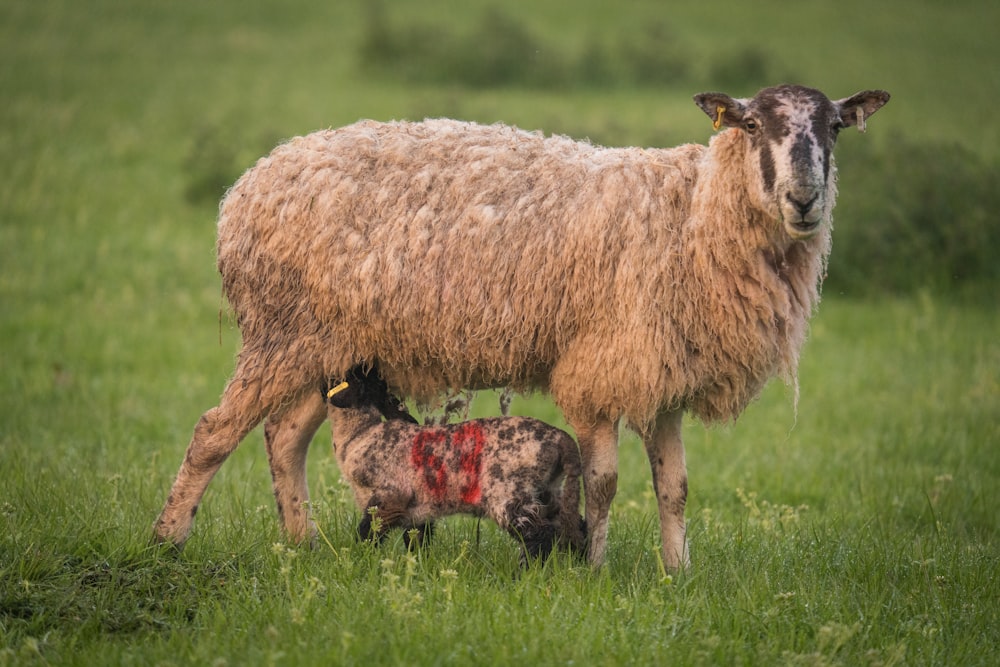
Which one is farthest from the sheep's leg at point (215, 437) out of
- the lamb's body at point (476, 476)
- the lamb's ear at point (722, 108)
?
the lamb's ear at point (722, 108)

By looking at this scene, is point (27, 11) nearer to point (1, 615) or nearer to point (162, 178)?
point (162, 178)

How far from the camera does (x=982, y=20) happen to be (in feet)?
102

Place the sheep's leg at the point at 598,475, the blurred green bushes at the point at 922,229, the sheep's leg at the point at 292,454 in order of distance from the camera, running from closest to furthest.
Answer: the sheep's leg at the point at 598,475 < the sheep's leg at the point at 292,454 < the blurred green bushes at the point at 922,229

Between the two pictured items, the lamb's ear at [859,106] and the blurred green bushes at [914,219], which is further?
the blurred green bushes at [914,219]

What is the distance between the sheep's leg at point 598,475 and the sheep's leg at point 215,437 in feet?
5.61

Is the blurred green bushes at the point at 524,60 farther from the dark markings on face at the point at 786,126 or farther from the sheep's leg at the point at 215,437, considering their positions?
the dark markings on face at the point at 786,126

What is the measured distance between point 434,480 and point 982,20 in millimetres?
29865

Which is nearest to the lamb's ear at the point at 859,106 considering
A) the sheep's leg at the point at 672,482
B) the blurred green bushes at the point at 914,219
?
the sheep's leg at the point at 672,482

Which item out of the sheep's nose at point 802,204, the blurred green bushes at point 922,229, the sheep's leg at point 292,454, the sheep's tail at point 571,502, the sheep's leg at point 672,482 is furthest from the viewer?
the blurred green bushes at point 922,229

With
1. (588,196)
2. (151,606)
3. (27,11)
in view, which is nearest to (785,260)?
(588,196)

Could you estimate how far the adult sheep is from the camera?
5520mm

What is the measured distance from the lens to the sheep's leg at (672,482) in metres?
5.95

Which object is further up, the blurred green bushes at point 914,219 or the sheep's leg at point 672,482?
the blurred green bushes at point 914,219

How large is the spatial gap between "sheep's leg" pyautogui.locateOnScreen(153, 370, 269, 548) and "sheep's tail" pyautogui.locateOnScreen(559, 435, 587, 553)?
5.48ft
